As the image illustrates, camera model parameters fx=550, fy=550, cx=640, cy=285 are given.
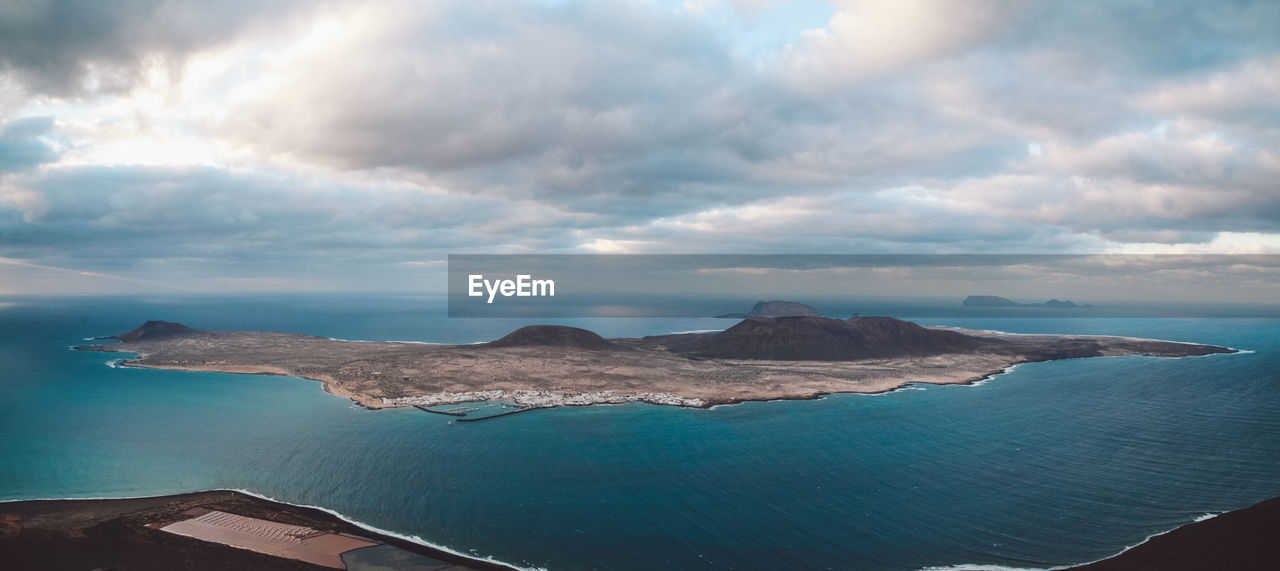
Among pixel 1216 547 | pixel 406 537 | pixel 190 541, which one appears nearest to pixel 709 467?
pixel 406 537

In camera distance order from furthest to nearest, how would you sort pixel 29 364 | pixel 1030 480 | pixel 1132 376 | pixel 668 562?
pixel 29 364 → pixel 1132 376 → pixel 1030 480 → pixel 668 562

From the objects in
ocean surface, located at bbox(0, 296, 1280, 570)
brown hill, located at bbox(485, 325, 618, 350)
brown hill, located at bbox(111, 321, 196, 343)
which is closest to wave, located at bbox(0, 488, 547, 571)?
ocean surface, located at bbox(0, 296, 1280, 570)

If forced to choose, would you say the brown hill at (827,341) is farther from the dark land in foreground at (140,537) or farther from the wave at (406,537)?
the dark land in foreground at (140,537)

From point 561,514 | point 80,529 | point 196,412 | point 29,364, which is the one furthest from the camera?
point 29,364

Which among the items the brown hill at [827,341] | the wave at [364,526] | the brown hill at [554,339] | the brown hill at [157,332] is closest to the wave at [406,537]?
the wave at [364,526]

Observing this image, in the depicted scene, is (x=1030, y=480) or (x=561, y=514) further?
(x=1030, y=480)

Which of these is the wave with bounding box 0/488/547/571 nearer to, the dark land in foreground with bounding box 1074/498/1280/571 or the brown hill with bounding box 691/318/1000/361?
the dark land in foreground with bounding box 1074/498/1280/571

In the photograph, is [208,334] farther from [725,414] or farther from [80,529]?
[725,414]

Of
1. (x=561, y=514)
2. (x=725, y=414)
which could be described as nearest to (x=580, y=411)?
(x=725, y=414)
